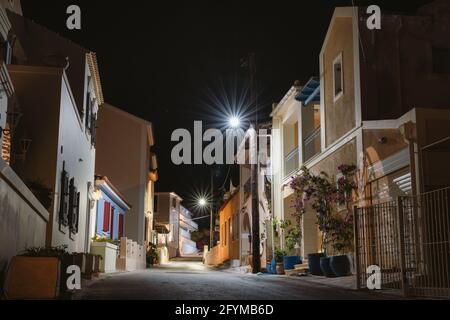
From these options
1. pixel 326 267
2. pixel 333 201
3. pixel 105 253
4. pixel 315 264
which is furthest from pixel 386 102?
pixel 105 253

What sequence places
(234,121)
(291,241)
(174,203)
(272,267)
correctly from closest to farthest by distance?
(272,267), (291,241), (234,121), (174,203)

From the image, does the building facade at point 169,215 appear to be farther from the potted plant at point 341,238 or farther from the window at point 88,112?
the potted plant at point 341,238

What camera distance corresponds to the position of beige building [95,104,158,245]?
117 feet

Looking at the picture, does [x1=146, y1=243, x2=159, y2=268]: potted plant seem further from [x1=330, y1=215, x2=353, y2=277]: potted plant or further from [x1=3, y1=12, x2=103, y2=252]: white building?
[x1=330, y1=215, x2=353, y2=277]: potted plant

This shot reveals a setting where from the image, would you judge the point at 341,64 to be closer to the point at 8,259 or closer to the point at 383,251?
the point at 383,251

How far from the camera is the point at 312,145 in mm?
22672

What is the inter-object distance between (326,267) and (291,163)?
9.26 meters

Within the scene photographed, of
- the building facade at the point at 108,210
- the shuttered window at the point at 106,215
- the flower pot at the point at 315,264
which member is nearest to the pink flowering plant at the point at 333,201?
the flower pot at the point at 315,264

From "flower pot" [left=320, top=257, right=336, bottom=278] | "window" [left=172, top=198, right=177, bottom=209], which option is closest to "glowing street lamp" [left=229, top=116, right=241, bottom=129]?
A: "flower pot" [left=320, top=257, right=336, bottom=278]

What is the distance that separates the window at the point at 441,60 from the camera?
Answer: 17406 mm

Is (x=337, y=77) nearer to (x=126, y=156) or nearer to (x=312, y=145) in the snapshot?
(x=312, y=145)

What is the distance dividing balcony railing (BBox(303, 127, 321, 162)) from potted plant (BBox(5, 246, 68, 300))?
541 inches

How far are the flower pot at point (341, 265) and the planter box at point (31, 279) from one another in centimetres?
874
